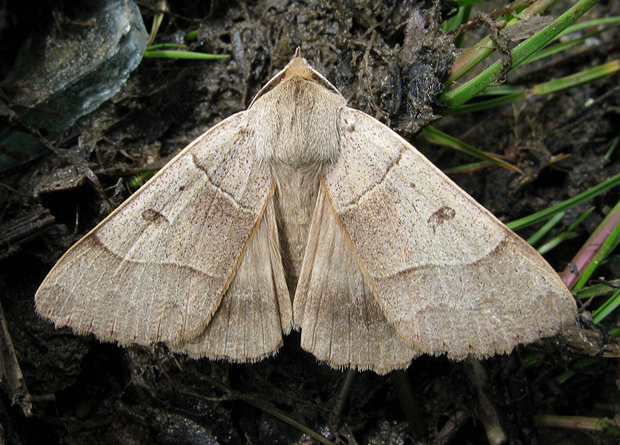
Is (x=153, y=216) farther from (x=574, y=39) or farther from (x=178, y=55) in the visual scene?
(x=574, y=39)

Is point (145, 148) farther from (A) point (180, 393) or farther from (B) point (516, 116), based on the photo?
(B) point (516, 116)

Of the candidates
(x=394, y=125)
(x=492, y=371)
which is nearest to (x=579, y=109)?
(x=394, y=125)

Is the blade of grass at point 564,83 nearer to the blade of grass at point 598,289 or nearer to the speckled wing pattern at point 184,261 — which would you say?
the blade of grass at point 598,289

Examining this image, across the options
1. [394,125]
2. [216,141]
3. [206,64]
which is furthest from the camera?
[206,64]

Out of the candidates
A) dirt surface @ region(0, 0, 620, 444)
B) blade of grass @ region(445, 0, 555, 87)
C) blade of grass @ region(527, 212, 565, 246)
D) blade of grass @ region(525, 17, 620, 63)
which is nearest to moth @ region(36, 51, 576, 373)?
dirt surface @ region(0, 0, 620, 444)

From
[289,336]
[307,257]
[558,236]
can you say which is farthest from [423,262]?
[558,236]

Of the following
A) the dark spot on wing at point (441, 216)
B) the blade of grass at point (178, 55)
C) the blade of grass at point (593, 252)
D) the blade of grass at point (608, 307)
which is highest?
the blade of grass at point (178, 55)

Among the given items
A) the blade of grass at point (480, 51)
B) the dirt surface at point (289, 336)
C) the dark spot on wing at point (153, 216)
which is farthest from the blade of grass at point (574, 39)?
the dark spot on wing at point (153, 216)
